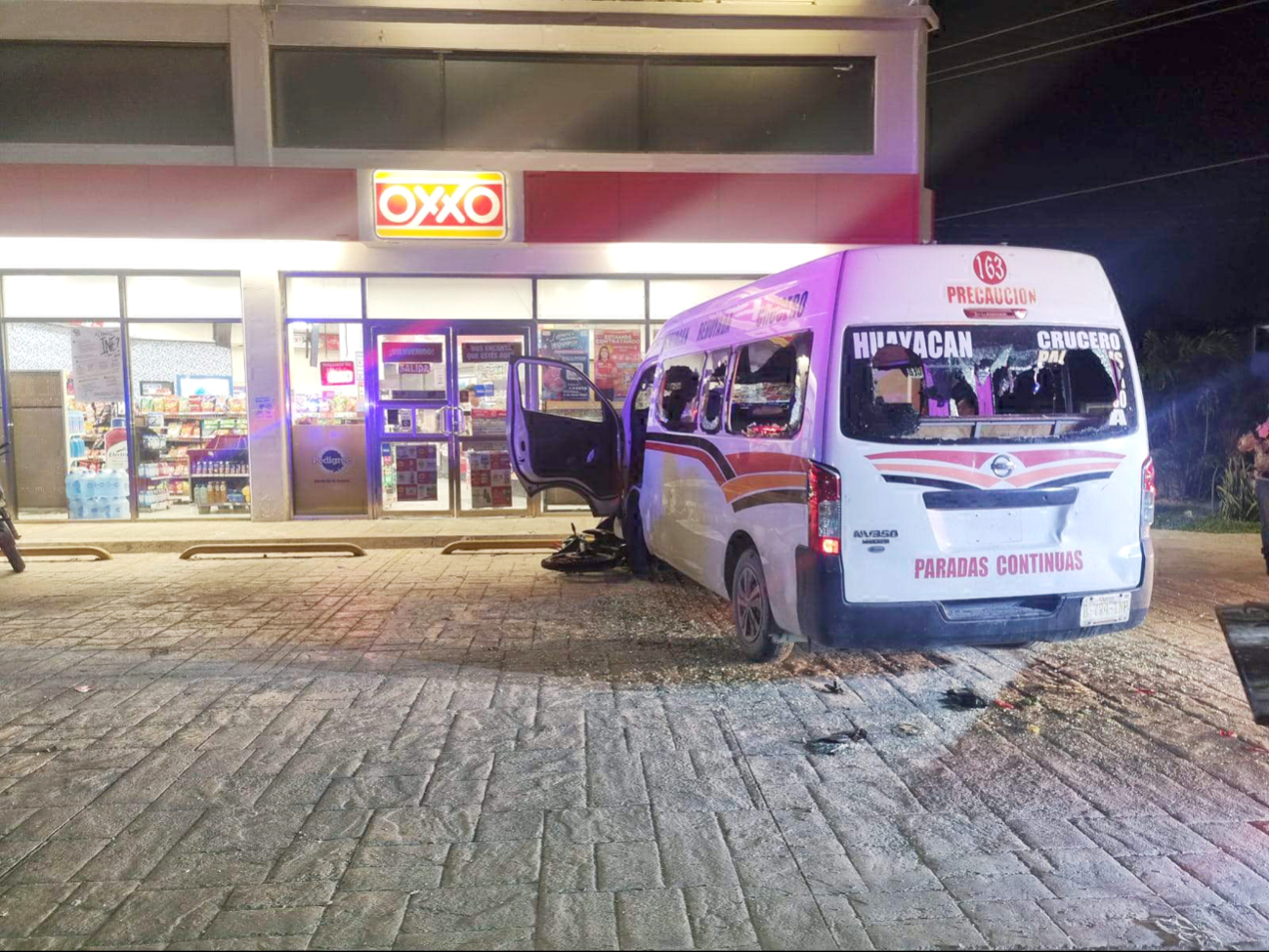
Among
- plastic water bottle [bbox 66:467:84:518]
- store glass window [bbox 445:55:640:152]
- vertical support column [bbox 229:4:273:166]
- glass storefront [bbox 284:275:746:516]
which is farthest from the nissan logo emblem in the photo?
plastic water bottle [bbox 66:467:84:518]

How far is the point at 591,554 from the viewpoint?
31.6 ft

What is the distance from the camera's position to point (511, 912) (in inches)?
125

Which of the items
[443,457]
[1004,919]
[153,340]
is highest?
[153,340]

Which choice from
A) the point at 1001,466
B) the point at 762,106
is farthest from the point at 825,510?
the point at 762,106

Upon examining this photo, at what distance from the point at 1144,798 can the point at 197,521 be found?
40.1ft

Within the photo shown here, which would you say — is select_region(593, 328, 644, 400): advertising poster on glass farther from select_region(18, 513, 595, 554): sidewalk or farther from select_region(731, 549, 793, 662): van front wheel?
select_region(731, 549, 793, 662): van front wheel

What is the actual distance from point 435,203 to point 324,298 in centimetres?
210

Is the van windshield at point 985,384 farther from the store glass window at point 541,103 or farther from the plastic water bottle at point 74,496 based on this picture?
the plastic water bottle at point 74,496

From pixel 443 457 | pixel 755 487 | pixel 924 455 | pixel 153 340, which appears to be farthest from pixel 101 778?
pixel 153 340

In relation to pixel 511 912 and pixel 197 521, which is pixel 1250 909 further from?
pixel 197 521

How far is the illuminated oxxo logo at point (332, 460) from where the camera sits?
13031 millimetres

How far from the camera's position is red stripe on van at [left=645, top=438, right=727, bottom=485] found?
21.1ft

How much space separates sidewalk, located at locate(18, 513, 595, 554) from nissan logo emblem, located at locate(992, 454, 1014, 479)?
7012 millimetres

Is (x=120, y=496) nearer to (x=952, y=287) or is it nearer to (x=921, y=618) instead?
(x=921, y=618)
